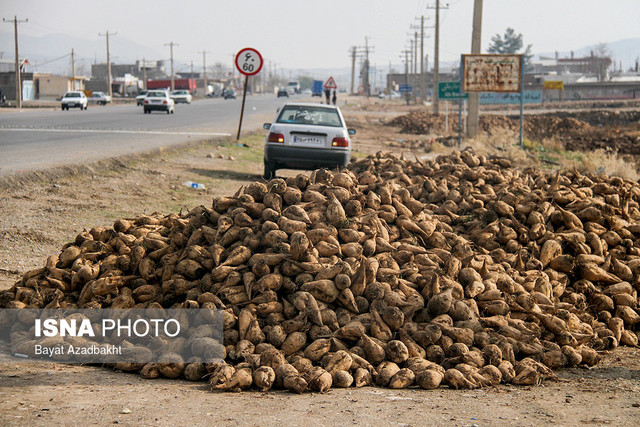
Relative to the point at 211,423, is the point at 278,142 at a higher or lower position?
higher

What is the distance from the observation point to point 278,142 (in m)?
14.0

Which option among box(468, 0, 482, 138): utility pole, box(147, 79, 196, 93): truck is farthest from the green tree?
box(468, 0, 482, 138): utility pole

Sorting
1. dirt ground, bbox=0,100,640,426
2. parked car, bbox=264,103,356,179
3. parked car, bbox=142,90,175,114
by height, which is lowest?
dirt ground, bbox=0,100,640,426

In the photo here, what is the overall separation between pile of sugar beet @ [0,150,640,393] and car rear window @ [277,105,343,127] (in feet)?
23.6

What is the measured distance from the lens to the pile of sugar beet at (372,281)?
16.3 ft

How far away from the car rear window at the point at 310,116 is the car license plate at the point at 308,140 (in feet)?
1.95

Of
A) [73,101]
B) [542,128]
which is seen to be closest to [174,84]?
[73,101]

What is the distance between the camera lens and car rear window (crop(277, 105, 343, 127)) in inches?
577

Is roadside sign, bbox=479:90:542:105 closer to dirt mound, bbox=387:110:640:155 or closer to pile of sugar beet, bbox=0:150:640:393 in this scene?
dirt mound, bbox=387:110:640:155

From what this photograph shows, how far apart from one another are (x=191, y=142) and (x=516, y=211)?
14.6 meters

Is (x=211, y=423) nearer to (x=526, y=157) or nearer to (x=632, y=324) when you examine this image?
(x=632, y=324)

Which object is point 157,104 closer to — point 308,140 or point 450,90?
point 450,90

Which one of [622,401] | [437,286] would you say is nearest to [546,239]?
[437,286]

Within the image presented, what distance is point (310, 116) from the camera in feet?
48.7
